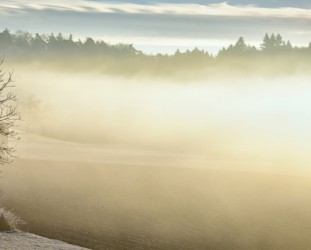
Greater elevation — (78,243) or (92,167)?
(78,243)

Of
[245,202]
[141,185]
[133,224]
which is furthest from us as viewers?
[141,185]

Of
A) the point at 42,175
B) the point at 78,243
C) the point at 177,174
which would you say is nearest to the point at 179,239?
the point at 78,243

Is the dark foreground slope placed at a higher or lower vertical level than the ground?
lower

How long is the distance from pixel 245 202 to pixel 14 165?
6024 centimetres

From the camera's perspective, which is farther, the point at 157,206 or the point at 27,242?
the point at 157,206

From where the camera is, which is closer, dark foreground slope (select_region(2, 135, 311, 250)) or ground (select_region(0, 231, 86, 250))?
ground (select_region(0, 231, 86, 250))

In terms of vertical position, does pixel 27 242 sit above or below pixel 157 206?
above

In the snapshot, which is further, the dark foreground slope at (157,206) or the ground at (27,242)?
the dark foreground slope at (157,206)

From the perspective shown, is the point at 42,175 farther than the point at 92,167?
No

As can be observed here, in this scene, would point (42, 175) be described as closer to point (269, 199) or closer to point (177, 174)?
point (177, 174)

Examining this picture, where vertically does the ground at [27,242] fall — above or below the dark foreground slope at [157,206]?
above

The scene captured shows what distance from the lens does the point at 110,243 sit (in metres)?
74.8

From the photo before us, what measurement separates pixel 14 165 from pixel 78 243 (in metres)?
76.9

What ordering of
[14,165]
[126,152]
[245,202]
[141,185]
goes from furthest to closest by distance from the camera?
[126,152] → [14,165] → [141,185] → [245,202]
